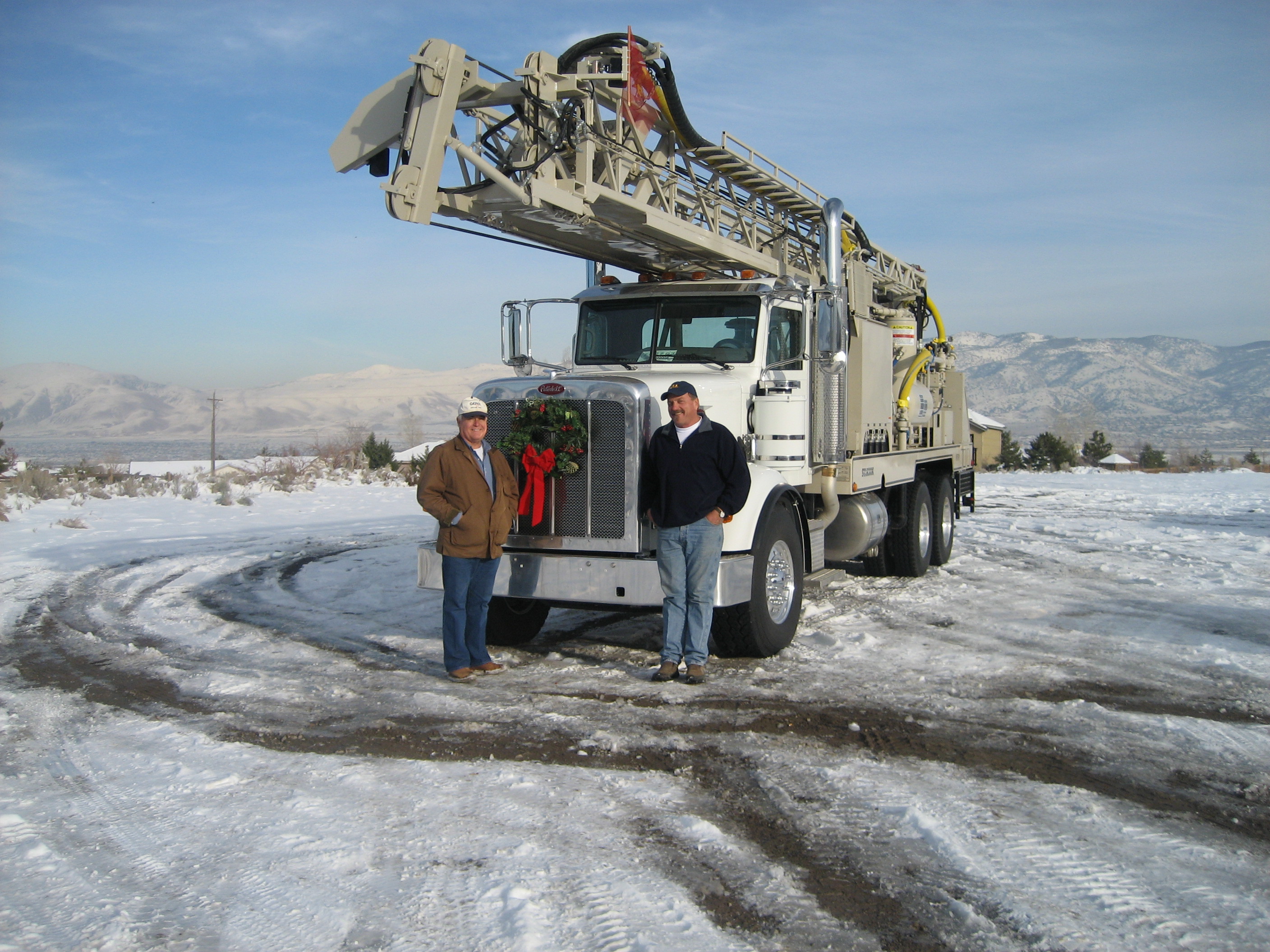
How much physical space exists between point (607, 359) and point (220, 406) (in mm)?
147607

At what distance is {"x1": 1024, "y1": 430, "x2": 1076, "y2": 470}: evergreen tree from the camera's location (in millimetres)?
45250

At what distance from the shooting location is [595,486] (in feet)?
22.1

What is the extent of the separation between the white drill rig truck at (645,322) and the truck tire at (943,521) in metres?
1.95

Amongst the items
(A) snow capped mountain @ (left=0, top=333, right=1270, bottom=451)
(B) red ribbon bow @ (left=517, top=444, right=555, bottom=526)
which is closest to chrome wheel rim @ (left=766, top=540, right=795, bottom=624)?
(B) red ribbon bow @ (left=517, top=444, right=555, bottom=526)

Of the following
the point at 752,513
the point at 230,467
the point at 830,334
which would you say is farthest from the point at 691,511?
the point at 230,467

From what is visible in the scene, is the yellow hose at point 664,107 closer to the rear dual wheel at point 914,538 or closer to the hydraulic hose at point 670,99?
the hydraulic hose at point 670,99

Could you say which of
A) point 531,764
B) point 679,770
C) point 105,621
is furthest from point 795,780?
point 105,621

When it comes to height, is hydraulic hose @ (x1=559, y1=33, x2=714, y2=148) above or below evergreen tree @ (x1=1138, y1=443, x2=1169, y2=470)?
above

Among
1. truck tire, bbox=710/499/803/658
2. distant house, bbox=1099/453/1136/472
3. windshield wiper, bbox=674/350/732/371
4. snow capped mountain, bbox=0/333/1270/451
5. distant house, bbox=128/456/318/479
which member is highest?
snow capped mountain, bbox=0/333/1270/451

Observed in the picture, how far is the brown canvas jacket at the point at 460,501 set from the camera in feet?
20.7

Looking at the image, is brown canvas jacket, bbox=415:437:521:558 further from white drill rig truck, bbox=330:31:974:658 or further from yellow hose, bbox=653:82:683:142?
yellow hose, bbox=653:82:683:142

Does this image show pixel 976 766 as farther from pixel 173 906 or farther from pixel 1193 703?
pixel 173 906

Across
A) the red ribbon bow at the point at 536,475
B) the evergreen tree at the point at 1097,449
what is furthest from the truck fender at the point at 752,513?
the evergreen tree at the point at 1097,449

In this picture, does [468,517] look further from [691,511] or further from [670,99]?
[670,99]
